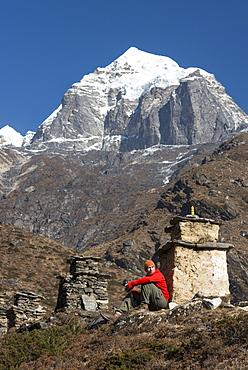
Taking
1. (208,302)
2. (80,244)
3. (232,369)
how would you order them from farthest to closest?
1. (80,244)
2. (208,302)
3. (232,369)

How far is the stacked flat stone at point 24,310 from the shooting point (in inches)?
785

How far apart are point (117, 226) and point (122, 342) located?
495 feet

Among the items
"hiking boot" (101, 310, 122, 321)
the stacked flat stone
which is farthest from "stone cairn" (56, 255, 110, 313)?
"hiking boot" (101, 310, 122, 321)

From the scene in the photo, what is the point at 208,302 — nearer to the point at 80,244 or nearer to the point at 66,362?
the point at 66,362

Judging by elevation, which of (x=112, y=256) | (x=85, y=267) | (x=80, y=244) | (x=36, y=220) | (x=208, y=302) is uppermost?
(x=36, y=220)

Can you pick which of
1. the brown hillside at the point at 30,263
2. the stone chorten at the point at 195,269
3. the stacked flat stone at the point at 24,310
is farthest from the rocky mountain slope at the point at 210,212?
the stone chorten at the point at 195,269

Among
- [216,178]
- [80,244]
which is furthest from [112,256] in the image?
[80,244]

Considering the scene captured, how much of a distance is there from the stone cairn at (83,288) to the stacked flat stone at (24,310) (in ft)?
6.24

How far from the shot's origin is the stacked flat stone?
65.4 ft

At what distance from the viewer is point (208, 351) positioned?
9.68 meters

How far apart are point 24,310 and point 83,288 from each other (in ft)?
9.78

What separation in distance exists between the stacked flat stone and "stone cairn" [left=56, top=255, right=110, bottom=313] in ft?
6.24

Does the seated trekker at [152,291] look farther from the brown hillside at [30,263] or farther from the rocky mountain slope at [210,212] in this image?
the rocky mountain slope at [210,212]

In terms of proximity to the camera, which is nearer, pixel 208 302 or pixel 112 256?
pixel 208 302
